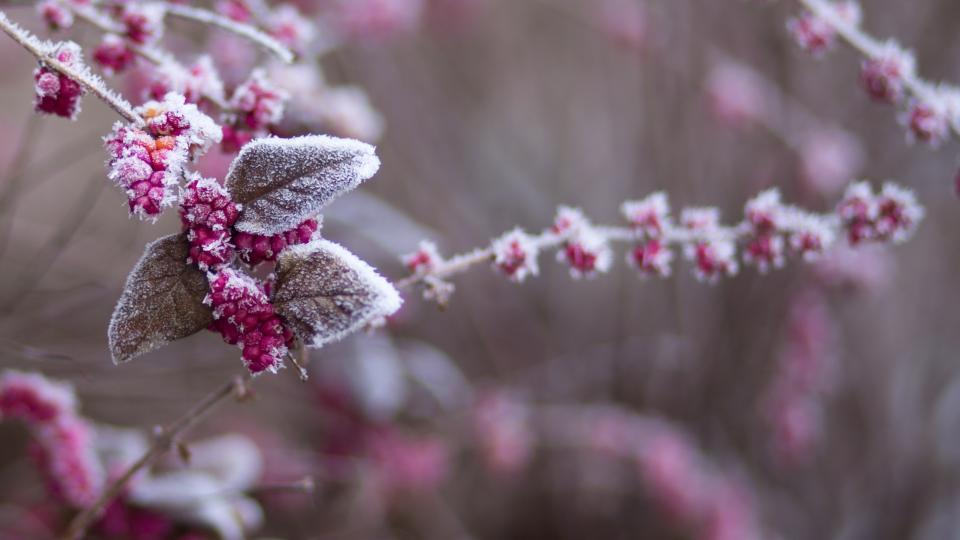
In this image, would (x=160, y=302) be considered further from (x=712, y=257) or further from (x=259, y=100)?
(x=712, y=257)

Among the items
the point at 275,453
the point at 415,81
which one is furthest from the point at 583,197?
the point at 275,453

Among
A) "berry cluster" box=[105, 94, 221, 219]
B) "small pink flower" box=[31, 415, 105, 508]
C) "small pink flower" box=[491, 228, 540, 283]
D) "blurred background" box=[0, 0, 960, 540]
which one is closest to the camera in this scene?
"berry cluster" box=[105, 94, 221, 219]

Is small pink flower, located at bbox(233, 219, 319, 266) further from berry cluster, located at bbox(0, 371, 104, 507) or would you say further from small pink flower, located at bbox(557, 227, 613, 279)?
berry cluster, located at bbox(0, 371, 104, 507)

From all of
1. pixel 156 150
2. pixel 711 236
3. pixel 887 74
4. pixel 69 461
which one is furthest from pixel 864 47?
pixel 69 461

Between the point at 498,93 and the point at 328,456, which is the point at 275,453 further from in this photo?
the point at 498,93

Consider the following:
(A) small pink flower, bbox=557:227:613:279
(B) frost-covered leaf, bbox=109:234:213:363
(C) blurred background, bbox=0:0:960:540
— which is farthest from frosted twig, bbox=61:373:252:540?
(C) blurred background, bbox=0:0:960:540

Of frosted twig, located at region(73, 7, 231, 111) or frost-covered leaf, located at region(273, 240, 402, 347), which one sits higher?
frosted twig, located at region(73, 7, 231, 111)

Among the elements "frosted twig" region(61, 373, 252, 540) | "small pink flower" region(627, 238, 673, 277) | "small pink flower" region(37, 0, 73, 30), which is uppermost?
"small pink flower" region(37, 0, 73, 30)

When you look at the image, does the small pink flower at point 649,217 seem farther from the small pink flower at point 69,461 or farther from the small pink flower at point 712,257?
the small pink flower at point 69,461
